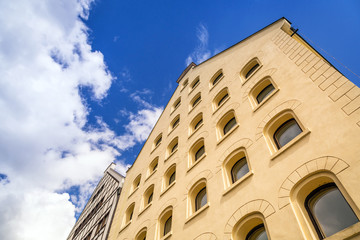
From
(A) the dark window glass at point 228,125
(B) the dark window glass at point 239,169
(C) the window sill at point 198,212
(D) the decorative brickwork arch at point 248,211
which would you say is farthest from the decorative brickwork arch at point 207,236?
(A) the dark window glass at point 228,125

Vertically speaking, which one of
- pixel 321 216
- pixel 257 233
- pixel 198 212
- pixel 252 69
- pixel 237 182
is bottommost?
pixel 321 216

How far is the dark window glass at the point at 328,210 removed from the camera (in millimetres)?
5539

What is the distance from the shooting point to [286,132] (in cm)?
891

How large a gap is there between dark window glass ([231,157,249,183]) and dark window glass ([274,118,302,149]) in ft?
5.14

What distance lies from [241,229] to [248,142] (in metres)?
3.29

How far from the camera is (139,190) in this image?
56.4ft

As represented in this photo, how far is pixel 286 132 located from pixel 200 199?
4.63 m

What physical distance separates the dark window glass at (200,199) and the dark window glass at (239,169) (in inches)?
67.7

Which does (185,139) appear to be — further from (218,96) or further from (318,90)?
(318,90)

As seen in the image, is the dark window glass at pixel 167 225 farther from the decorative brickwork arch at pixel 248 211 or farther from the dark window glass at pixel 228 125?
the dark window glass at pixel 228 125

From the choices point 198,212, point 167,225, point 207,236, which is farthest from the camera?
point 167,225

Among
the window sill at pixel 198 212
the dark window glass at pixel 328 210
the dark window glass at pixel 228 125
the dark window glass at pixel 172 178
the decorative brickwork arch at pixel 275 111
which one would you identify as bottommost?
the dark window glass at pixel 328 210

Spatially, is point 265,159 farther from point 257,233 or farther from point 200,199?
point 200,199

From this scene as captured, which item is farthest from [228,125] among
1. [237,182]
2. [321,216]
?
[321,216]
